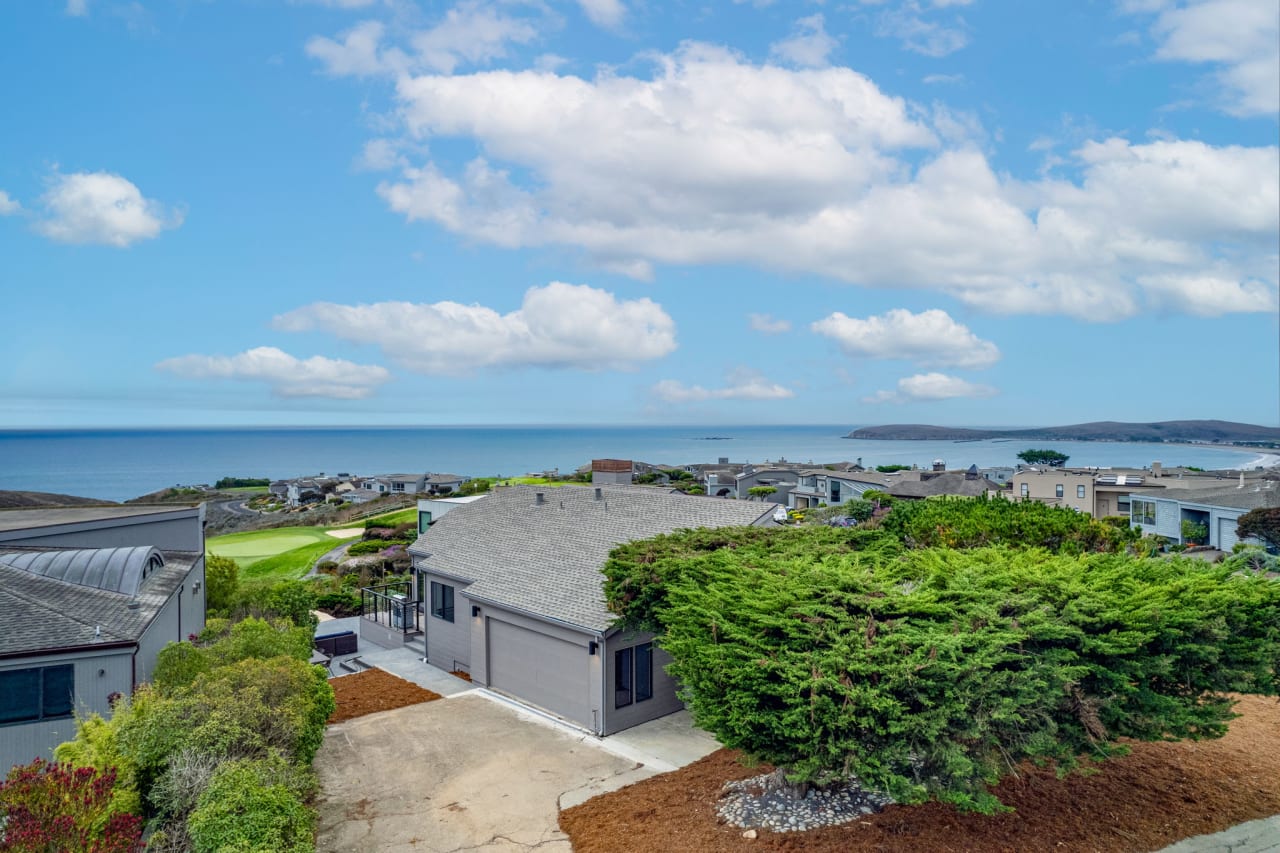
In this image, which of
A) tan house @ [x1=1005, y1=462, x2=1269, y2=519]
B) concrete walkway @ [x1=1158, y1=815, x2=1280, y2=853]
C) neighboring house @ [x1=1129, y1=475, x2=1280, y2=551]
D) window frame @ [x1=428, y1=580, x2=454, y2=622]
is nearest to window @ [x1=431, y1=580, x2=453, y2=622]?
window frame @ [x1=428, y1=580, x2=454, y2=622]

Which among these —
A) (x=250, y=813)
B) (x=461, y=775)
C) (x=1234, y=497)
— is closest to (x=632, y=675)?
(x=461, y=775)

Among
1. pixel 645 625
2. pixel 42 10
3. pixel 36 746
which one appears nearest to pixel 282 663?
pixel 36 746

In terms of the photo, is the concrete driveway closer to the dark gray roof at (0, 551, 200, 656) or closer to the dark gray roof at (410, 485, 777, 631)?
the dark gray roof at (410, 485, 777, 631)

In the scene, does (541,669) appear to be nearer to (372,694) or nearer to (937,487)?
(372,694)

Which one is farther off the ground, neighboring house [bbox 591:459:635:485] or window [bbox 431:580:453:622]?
neighboring house [bbox 591:459:635:485]

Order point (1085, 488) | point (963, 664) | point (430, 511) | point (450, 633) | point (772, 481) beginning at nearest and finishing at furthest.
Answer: point (963, 664), point (450, 633), point (430, 511), point (1085, 488), point (772, 481)

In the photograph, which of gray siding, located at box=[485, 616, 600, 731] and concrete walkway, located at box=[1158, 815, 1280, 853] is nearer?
concrete walkway, located at box=[1158, 815, 1280, 853]

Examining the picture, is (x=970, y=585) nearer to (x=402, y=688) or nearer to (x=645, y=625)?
(x=645, y=625)

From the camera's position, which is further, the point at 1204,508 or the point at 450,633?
the point at 1204,508
